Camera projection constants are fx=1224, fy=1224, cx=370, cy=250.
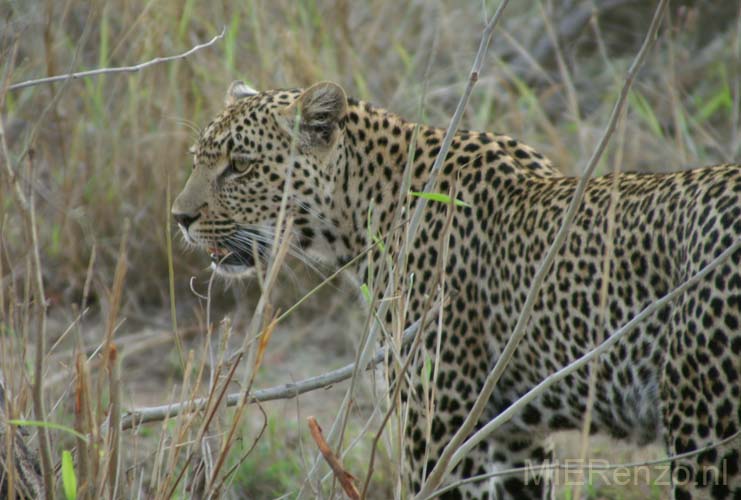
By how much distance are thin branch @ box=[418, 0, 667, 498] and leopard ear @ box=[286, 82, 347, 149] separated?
2130 mm

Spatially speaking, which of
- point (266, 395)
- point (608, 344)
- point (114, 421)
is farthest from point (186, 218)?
point (608, 344)

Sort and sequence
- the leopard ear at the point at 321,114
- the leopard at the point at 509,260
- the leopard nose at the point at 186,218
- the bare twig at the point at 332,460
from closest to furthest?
the bare twig at the point at 332,460
the leopard at the point at 509,260
the leopard ear at the point at 321,114
the leopard nose at the point at 186,218

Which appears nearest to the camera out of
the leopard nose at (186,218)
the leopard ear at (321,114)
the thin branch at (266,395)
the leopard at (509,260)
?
the thin branch at (266,395)

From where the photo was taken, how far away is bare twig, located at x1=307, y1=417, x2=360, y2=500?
2.71m

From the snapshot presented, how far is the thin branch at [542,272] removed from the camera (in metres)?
2.60

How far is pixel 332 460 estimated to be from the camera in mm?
2721

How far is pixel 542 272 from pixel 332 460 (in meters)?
0.63

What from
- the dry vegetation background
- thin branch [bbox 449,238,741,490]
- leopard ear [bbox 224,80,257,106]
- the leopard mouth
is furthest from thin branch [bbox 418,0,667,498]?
the dry vegetation background

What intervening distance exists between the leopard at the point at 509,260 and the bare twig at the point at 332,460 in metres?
0.42

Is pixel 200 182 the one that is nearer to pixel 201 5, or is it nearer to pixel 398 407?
pixel 398 407

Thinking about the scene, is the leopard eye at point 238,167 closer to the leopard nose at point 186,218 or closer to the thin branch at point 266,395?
the leopard nose at point 186,218

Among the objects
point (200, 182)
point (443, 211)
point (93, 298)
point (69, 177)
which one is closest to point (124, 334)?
point (93, 298)

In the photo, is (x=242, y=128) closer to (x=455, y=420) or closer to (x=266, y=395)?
(x=455, y=420)

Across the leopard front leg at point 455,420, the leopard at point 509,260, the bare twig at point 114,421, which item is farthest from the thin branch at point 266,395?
the leopard front leg at point 455,420
